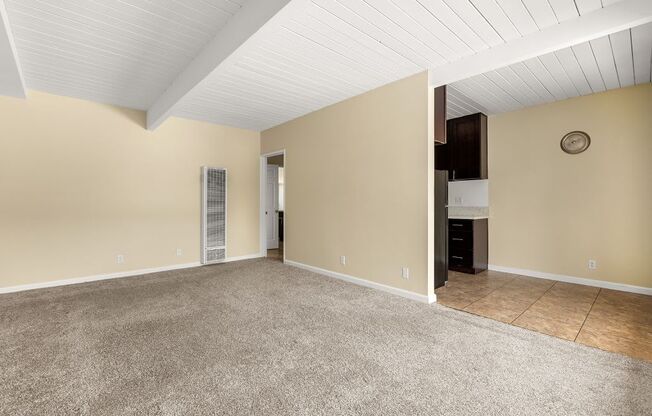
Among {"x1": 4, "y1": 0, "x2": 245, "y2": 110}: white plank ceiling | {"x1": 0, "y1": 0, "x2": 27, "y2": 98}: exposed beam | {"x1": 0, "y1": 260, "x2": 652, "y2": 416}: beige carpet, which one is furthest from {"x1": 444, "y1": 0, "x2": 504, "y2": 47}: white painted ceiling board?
{"x1": 0, "y1": 0, "x2": 27, "y2": 98}: exposed beam

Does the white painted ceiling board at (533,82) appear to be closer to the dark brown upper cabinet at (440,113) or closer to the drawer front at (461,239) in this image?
the dark brown upper cabinet at (440,113)

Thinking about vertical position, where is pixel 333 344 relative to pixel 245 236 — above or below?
below

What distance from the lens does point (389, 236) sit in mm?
3697

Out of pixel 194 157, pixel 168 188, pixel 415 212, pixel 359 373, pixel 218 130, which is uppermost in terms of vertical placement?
pixel 218 130

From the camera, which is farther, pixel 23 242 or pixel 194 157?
pixel 194 157

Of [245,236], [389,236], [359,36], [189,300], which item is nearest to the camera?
[359,36]

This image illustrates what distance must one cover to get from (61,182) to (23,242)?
88 centimetres

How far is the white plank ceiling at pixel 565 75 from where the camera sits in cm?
282

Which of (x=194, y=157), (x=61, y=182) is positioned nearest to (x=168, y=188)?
(x=194, y=157)

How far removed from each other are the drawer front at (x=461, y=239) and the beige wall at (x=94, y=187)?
157 inches

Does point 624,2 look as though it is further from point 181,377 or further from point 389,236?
point 181,377

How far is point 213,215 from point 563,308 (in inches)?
202

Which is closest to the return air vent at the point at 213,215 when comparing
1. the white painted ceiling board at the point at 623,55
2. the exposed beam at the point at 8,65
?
the exposed beam at the point at 8,65

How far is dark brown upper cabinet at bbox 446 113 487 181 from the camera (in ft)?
16.0
